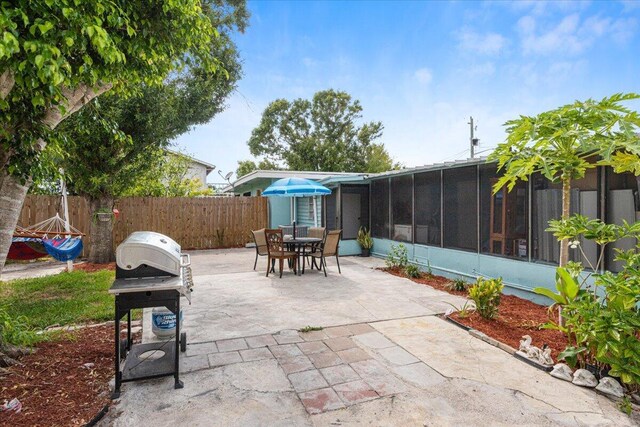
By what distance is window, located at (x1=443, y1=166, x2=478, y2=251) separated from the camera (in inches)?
227

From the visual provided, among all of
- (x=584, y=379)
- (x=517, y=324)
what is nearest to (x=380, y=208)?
(x=517, y=324)

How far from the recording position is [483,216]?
5574mm

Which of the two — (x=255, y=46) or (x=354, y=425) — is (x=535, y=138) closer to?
(x=354, y=425)

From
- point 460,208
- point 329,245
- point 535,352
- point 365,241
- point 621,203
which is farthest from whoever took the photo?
point 365,241

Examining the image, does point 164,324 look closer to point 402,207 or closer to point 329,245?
point 329,245

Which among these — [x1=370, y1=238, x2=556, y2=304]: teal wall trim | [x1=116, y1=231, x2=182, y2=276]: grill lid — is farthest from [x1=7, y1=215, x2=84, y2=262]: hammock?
[x1=370, y1=238, x2=556, y2=304]: teal wall trim

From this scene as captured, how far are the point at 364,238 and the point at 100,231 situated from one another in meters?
6.46

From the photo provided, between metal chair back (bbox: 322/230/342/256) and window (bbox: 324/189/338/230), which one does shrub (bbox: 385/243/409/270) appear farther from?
window (bbox: 324/189/338/230)

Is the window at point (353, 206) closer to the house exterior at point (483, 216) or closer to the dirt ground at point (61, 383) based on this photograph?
the house exterior at point (483, 216)

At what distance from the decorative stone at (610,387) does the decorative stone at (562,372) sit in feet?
0.63

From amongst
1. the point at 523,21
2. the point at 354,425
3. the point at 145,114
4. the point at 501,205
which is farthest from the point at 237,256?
the point at 523,21

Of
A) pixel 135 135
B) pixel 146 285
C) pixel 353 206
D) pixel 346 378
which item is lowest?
pixel 346 378

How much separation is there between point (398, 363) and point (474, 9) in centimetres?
767

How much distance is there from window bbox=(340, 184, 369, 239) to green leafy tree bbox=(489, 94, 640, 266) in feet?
18.3
